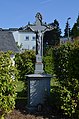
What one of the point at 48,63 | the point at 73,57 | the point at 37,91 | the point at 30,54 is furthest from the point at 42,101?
the point at 48,63

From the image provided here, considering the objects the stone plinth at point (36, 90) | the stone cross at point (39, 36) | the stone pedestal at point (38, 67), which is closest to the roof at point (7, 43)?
the stone cross at point (39, 36)

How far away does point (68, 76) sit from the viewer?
851 cm

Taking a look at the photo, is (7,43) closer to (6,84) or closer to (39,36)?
(39,36)

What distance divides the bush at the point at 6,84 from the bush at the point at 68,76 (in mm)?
1627

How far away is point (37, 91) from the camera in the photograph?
8.91m

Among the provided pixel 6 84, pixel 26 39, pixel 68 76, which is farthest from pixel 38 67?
pixel 26 39

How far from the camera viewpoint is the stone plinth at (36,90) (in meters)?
8.91

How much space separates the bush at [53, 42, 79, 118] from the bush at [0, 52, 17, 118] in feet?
5.34

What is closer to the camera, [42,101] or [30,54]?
[42,101]

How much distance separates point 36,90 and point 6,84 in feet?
7.07

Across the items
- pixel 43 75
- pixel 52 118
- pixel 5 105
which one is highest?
pixel 43 75

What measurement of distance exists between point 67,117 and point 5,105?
217cm

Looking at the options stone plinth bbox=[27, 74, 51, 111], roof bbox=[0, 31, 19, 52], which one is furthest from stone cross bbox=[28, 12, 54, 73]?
roof bbox=[0, 31, 19, 52]

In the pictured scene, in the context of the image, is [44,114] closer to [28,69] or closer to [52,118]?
[52,118]
